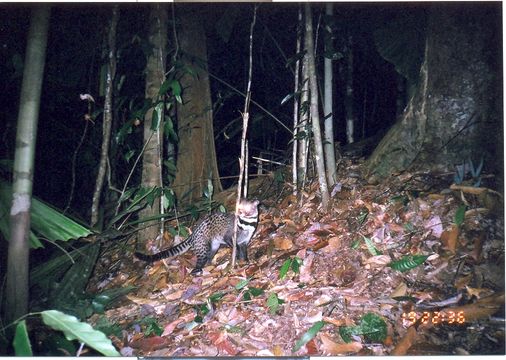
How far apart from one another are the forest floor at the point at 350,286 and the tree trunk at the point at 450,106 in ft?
0.81

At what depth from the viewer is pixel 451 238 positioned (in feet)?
11.0

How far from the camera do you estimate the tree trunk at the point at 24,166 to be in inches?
117

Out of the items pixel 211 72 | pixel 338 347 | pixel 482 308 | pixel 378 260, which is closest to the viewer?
pixel 482 308

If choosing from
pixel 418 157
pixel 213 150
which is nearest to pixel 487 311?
pixel 418 157

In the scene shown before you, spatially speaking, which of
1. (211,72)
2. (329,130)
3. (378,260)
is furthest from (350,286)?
(211,72)

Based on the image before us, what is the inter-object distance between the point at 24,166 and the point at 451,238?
2991 mm

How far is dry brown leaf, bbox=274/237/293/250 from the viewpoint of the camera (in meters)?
4.26

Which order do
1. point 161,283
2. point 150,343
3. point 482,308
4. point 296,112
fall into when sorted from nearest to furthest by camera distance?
point 482,308 → point 150,343 → point 161,283 → point 296,112

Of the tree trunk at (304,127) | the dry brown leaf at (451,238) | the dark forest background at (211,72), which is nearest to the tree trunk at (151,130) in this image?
the dark forest background at (211,72)

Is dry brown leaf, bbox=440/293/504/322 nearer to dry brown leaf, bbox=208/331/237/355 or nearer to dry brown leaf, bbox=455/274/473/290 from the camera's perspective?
dry brown leaf, bbox=455/274/473/290

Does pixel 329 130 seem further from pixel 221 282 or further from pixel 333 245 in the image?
pixel 221 282

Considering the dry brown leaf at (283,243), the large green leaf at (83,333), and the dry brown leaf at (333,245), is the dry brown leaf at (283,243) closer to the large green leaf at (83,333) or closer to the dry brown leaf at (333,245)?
the dry brown leaf at (333,245)

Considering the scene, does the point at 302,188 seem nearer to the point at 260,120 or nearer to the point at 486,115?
the point at 260,120

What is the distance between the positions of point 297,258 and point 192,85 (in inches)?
94.9
